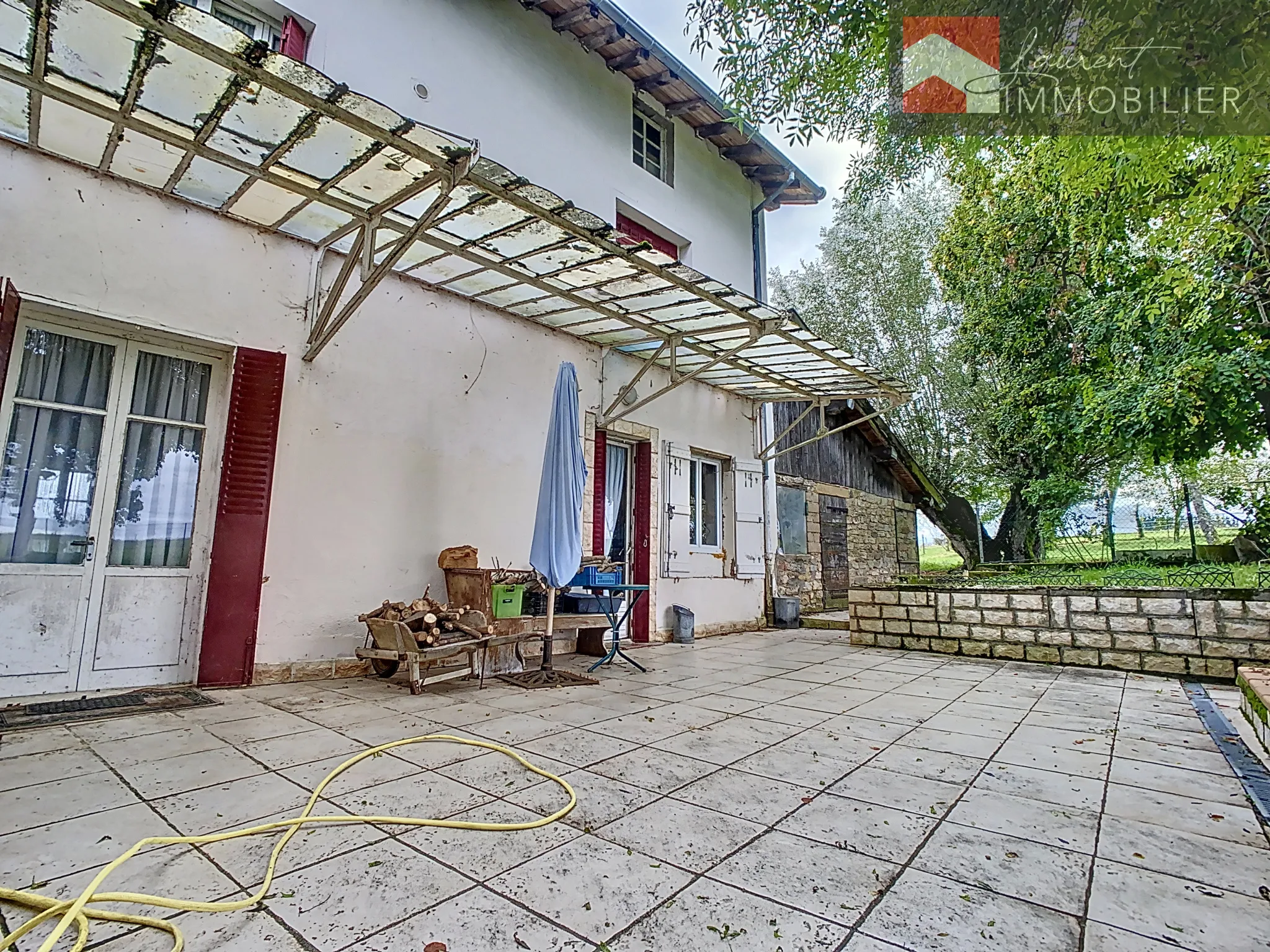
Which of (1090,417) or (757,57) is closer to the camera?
(757,57)

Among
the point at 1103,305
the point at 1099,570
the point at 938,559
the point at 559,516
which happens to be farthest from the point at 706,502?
the point at 938,559

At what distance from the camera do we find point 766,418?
8469 mm

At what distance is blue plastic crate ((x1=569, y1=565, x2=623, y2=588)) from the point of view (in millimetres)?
4652

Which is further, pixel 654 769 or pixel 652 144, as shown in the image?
pixel 652 144

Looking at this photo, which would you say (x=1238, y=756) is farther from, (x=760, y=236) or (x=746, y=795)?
(x=760, y=236)

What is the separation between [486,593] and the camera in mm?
4320

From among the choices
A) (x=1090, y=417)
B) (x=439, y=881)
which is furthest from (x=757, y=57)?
(x=1090, y=417)

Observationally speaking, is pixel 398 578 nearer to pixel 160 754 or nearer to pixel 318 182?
pixel 160 754

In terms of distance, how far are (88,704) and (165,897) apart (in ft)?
8.37

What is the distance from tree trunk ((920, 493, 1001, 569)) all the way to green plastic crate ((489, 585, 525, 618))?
10159 millimetres

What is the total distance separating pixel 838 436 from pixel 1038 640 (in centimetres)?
606

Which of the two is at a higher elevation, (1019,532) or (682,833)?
(1019,532)

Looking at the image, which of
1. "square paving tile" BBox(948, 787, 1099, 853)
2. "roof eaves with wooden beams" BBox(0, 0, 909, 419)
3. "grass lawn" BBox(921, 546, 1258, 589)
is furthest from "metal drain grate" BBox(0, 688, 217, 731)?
"grass lawn" BBox(921, 546, 1258, 589)

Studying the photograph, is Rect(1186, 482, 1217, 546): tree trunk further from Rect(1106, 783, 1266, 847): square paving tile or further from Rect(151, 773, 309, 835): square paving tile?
Rect(151, 773, 309, 835): square paving tile
